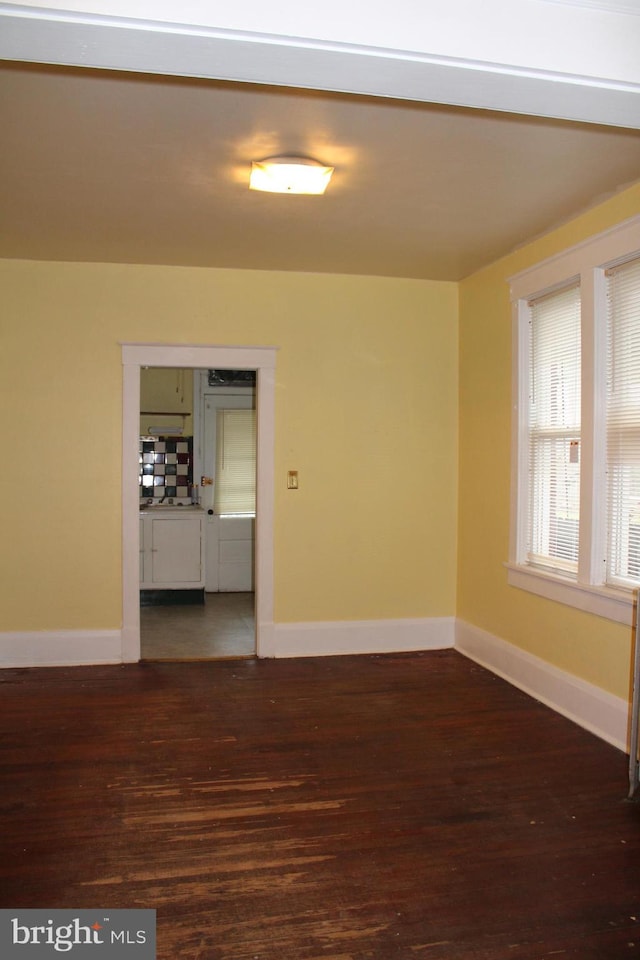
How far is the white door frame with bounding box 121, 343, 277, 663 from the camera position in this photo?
5125mm

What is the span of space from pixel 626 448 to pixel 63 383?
3.56 meters

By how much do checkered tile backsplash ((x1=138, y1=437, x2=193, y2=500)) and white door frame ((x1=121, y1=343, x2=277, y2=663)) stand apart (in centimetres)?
273

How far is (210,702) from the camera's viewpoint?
4355 mm

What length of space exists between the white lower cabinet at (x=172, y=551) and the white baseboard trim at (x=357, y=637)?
2.18 meters

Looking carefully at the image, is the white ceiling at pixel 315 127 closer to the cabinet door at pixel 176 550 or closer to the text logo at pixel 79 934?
the text logo at pixel 79 934

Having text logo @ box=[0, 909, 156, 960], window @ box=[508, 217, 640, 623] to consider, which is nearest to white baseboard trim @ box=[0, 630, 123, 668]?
window @ box=[508, 217, 640, 623]

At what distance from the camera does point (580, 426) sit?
401 centimetres

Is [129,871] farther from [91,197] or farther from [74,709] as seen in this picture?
[91,197]

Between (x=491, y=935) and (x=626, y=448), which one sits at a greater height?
(x=626, y=448)

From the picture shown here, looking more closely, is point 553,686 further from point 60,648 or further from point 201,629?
point 60,648

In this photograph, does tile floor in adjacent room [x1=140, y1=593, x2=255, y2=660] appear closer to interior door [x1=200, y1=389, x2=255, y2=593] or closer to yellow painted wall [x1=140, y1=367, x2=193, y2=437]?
interior door [x1=200, y1=389, x2=255, y2=593]

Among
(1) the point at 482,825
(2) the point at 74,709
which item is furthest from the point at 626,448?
(2) the point at 74,709

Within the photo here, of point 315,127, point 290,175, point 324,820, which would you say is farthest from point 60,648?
point 315,127

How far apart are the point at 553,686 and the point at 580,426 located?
147cm
